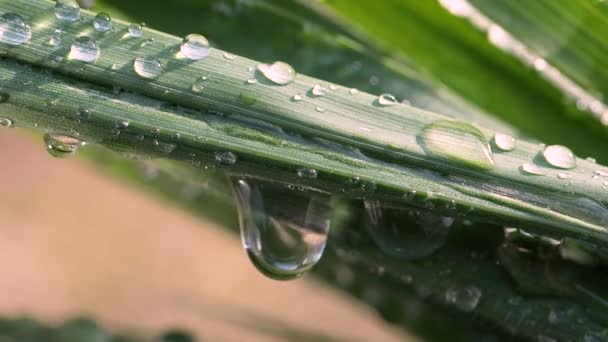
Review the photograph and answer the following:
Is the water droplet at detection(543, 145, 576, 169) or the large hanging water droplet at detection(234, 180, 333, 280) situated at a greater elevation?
the water droplet at detection(543, 145, 576, 169)

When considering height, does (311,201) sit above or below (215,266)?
above

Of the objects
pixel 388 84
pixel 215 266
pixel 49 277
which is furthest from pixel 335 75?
pixel 49 277

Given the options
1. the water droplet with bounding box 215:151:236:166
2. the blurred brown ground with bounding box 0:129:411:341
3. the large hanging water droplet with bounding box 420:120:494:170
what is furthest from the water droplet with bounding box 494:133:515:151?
the blurred brown ground with bounding box 0:129:411:341

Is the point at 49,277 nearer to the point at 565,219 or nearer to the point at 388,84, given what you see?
the point at 388,84

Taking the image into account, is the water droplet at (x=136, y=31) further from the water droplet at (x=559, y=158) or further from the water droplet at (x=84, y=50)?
the water droplet at (x=559, y=158)

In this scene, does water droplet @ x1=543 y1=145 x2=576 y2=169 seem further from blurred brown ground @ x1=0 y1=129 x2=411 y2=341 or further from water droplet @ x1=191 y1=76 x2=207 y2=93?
blurred brown ground @ x1=0 y1=129 x2=411 y2=341
